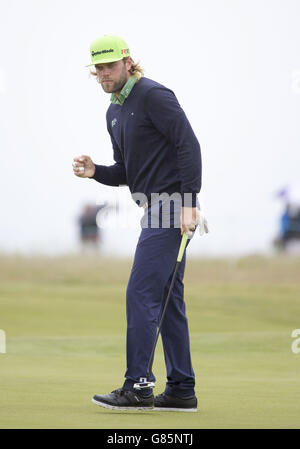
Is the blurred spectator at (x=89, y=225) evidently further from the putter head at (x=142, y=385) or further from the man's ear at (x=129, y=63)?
the putter head at (x=142, y=385)

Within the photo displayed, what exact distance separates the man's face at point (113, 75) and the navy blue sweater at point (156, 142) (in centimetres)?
7

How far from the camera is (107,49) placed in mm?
4844

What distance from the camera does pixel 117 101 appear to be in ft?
16.6

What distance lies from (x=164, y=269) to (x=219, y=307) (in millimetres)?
10825

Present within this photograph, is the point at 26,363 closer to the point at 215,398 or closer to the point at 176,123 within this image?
the point at 215,398

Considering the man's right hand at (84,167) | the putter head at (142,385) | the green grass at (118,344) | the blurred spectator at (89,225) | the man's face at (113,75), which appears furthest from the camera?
the blurred spectator at (89,225)

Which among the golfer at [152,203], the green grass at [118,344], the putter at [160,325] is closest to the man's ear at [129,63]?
the golfer at [152,203]

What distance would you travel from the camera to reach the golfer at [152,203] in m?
4.81

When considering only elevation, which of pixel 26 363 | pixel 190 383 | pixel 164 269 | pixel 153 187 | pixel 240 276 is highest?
pixel 153 187

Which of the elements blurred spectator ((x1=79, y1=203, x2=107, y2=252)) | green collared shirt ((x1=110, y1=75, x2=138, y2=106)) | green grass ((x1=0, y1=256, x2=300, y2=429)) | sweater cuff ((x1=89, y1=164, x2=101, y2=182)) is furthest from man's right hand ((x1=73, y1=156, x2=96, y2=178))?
blurred spectator ((x1=79, y1=203, x2=107, y2=252))

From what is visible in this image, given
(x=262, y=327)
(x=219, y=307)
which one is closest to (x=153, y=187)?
(x=262, y=327)

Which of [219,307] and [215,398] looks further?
[219,307]
